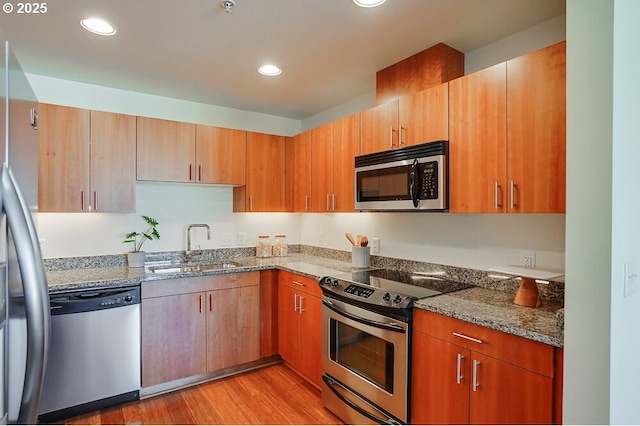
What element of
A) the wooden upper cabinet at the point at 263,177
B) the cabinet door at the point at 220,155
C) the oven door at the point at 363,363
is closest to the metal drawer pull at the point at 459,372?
the oven door at the point at 363,363

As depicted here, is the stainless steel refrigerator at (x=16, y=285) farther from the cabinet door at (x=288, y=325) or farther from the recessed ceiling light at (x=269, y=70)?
the cabinet door at (x=288, y=325)

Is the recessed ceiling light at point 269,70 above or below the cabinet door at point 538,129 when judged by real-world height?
above

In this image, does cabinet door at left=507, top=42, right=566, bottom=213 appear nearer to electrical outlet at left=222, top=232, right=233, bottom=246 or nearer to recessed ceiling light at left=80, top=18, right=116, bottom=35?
recessed ceiling light at left=80, top=18, right=116, bottom=35

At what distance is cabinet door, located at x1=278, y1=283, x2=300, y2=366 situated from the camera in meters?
2.96

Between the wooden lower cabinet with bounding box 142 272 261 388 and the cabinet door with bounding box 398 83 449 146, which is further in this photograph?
the wooden lower cabinet with bounding box 142 272 261 388

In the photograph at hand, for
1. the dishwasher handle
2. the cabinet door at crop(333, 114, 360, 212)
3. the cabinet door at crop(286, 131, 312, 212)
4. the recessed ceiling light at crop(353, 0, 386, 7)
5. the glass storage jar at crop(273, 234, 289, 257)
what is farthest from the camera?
the glass storage jar at crop(273, 234, 289, 257)

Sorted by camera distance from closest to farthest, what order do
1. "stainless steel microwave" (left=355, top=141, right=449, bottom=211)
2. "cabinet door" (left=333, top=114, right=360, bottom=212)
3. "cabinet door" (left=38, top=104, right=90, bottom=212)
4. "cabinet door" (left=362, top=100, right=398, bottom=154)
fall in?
"stainless steel microwave" (left=355, top=141, right=449, bottom=211)
"cabinet door" (left=362, top=100, right=398, bottom=154)
"cabinet door" (left=38, top=104, right=90, bottom=212)
"cabinet door" (left=333, top=114, right=360, bottom=212)

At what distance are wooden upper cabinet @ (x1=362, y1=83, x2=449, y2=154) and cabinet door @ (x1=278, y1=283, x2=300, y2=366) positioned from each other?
1.40 m

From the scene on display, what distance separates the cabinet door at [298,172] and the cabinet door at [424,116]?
119cm

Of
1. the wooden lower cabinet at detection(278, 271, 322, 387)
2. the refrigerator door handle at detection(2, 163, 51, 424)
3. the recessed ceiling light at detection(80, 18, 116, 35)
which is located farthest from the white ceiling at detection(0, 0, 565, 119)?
the wooden lower cabinet at detection(278, 271, 322, 387)

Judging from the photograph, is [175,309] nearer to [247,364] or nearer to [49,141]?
[247,364]

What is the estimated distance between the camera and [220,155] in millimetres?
3281

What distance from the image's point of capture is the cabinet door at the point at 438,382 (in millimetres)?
1717

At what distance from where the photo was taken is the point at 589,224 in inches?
47.8
